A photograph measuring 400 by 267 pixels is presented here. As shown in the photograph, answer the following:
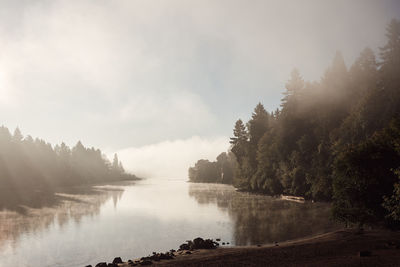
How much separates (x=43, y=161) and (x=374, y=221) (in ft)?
413

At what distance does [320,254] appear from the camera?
1873cm

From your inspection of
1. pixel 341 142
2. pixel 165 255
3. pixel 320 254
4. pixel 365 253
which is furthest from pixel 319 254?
pixel 341 142

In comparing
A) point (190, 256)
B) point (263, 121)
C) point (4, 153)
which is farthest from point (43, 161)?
point (190, 256)

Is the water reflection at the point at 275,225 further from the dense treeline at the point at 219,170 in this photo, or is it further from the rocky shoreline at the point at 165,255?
the dense treeline at the point at 219,170

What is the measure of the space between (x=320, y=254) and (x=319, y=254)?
62 mm

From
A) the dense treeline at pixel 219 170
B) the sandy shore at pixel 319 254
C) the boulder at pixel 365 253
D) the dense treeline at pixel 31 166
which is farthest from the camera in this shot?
the dense treeline at pixel 219 170

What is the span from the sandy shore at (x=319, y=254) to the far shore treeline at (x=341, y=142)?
2.22 m

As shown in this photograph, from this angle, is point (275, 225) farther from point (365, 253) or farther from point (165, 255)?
point (165, 255)

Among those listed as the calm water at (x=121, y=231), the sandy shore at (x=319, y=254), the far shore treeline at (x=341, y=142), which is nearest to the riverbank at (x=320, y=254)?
the sandy shore at (x=319, y=254)

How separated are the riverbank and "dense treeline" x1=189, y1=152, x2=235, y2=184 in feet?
415

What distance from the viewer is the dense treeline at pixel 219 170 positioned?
503 ft

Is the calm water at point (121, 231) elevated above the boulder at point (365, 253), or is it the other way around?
the boulder at point (365, 253)

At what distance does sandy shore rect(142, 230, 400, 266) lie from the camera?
1650cm

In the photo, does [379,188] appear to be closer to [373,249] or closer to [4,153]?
[373,249]
